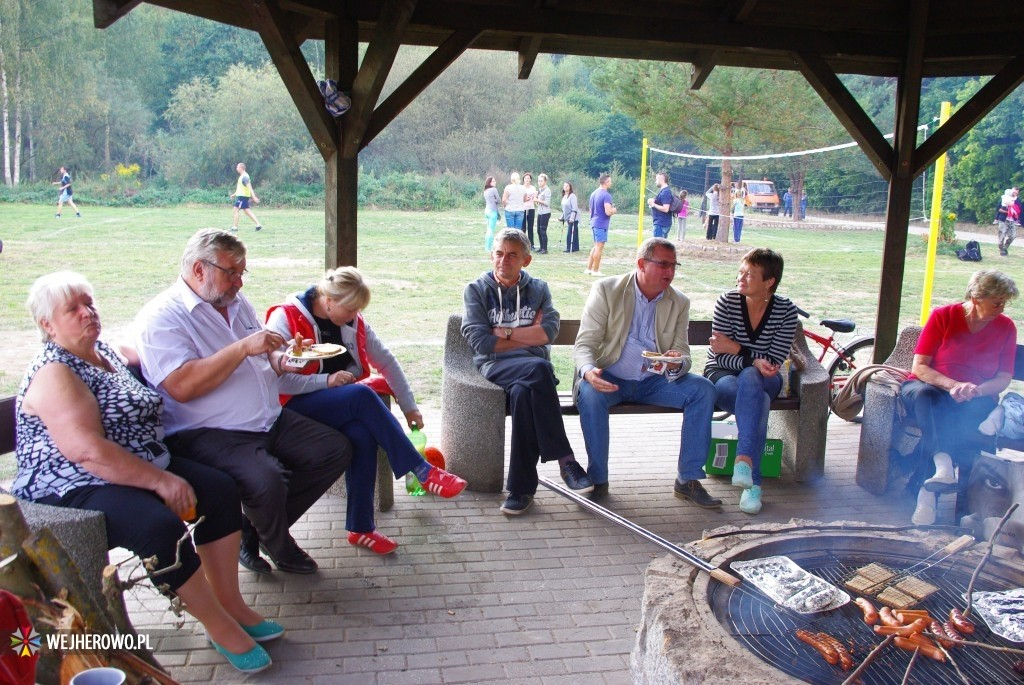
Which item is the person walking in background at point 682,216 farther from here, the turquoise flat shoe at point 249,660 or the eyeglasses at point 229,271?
the turquoise flat shoe at point 249,660

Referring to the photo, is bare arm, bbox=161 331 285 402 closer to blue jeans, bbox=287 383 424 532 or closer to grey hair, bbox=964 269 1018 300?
blue jeans, bbox=287 383 424 532

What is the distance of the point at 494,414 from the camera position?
4.14 meters

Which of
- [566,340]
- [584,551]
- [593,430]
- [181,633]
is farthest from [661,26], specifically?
[181,633]

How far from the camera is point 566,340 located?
4852 mm

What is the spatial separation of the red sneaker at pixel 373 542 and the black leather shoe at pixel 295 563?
0.81 feet

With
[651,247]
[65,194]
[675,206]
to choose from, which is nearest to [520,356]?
[651,247]

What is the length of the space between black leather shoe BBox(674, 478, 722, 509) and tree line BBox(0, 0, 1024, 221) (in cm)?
1426

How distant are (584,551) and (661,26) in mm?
3022

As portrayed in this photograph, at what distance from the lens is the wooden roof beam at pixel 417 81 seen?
14.2 ft

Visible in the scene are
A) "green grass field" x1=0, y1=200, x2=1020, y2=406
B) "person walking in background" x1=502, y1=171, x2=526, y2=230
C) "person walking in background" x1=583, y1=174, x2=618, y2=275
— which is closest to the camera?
"green grass field" x1=0, y1=200, x2=1020, y2=406

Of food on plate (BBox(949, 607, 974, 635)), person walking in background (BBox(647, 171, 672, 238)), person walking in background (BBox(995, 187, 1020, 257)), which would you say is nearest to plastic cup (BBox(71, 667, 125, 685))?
food on plate (BBox(949, 607, 974, 635))

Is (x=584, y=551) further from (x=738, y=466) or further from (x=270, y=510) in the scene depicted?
(x=270, y=510)

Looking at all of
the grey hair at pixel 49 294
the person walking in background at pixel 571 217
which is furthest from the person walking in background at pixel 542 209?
the grey hair at pixel 49 294

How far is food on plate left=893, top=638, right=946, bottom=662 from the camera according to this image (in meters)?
2.11
